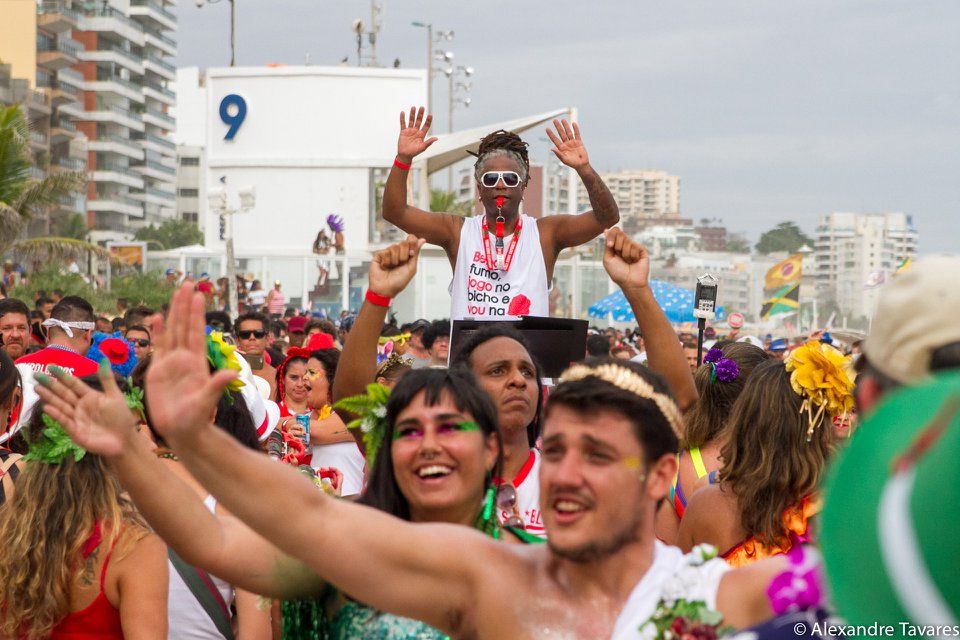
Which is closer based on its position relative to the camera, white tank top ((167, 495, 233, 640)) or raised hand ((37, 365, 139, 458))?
raised hand ((37, 365, 139, 458))

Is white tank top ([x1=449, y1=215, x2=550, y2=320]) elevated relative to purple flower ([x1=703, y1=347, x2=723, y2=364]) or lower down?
elevated

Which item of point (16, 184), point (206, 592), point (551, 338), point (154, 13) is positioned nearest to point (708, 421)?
point (551, 338)

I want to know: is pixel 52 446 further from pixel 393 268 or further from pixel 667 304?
pixel 667 304

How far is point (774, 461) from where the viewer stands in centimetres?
491

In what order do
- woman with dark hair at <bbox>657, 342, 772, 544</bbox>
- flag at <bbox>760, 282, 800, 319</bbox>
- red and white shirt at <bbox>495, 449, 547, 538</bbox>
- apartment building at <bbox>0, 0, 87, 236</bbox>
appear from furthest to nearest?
apartment building at <bbox>0, 0, 87, 236</bbox> < flag at <bbox>760, 282, 800, 319</bbox> < woman with dark hair at <bbox>657, 342, 772, 544</bbox> < red and white shirt at <bbox>495, 449, 547, 538</bbox>

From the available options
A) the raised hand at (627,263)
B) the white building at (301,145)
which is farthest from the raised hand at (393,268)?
the white building at (301,145)

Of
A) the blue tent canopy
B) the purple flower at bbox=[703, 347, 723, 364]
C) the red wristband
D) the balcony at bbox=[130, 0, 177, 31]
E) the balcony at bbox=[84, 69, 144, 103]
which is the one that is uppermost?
the balcony at bbox=[130, 0, 177, 31]

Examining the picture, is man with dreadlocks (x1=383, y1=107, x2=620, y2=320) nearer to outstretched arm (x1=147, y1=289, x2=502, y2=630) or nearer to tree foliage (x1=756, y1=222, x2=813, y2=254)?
outstretched arm (x1=147, y1=289, x2=502, y2=630)

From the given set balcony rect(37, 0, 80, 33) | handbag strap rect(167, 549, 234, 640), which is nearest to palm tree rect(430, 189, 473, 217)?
balcony rect(37, 0, 80, 33)

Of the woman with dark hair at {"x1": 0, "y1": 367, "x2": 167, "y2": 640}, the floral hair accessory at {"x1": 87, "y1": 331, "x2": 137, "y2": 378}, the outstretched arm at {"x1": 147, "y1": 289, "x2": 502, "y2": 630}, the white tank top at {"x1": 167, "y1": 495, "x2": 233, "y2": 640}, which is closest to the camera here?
the outstretched arm at {"x1": 147, "y1": 289, "x2": 502, "y2": 630}

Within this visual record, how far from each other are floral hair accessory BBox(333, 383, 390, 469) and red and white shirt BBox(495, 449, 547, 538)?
118 centimetres

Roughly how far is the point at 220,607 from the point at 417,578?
2.24m

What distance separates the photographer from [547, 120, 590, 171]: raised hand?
6414 mm

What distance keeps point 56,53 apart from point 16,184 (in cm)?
5413
